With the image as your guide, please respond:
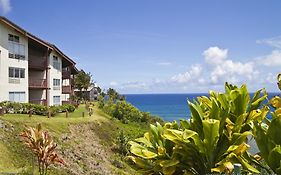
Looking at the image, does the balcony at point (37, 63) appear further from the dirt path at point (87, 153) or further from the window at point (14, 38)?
the dirt path at point (87, 153)

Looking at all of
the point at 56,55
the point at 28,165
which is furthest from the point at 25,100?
the point at 28,165

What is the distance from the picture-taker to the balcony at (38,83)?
129 feet

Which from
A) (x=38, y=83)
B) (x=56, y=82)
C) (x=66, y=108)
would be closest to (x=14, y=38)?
(x=38, y=83)

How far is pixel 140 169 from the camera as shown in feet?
13.8

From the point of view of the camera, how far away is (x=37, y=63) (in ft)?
135

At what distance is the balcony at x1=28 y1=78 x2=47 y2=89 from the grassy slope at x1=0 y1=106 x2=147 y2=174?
599 cm

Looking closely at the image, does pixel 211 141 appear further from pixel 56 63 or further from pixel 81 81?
pixel 81 81

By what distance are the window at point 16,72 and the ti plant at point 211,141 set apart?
34.4 meters

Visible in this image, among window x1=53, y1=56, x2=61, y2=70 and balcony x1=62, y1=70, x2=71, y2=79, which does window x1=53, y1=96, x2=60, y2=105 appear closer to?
window x1=53, y1=56, x2=61, y2=70

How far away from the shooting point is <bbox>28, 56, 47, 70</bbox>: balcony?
131 feet

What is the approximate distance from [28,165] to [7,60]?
18.7 meters

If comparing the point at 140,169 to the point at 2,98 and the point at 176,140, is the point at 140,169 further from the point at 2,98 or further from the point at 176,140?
the point at 2,98

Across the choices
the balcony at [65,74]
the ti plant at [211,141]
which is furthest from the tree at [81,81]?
the ti plant at [211,141]

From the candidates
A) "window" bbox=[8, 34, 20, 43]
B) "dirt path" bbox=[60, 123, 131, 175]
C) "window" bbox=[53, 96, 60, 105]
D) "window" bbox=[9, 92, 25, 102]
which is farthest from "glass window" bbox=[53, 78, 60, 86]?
"dirt path" bbox=[60, 123, 131, 175]
